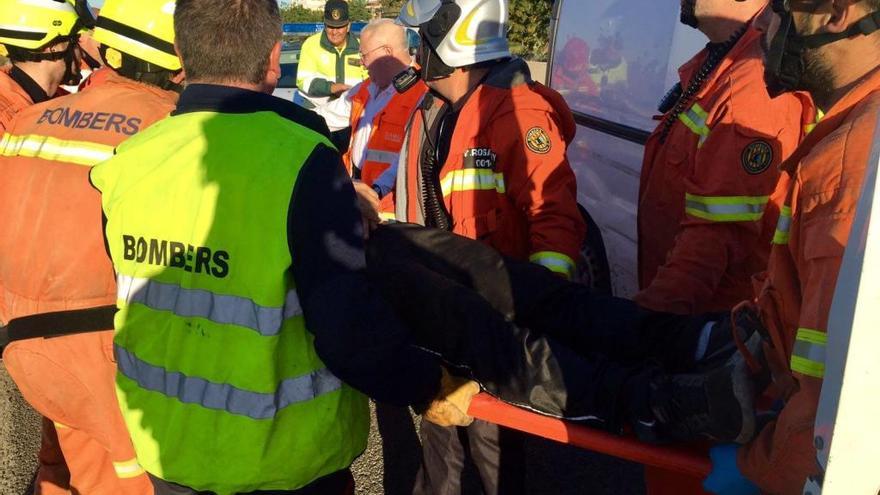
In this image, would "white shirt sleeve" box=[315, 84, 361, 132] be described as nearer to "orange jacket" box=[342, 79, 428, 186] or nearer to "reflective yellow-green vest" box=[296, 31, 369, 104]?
"reflective yellow-green vest" box=[296, 31, 369, 104]

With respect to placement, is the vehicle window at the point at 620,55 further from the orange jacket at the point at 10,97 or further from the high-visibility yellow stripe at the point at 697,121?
the orange jacket at the point at 10,97

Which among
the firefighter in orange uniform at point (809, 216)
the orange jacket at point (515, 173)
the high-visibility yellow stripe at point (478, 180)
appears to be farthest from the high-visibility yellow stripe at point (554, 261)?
the firefighter in orange uniform at point (809, 216)

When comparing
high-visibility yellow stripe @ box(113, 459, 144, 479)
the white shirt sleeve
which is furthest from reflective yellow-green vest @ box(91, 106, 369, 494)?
the white shirt sleeve

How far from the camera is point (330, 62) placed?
6.76m

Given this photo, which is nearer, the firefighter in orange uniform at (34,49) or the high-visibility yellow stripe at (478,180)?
the high-visibility yellow stripe at (478,180)

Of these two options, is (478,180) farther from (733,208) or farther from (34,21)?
(34,21)

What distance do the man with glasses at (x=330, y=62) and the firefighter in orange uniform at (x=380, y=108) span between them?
194 centimetres

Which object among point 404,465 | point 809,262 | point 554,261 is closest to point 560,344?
point 554,261

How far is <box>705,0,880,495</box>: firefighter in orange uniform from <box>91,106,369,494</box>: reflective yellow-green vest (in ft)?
3.02

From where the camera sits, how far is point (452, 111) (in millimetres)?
2674

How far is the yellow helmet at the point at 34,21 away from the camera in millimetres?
2869

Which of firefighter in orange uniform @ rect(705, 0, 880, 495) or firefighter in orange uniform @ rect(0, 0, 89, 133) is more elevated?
firefighter in orange uniform @ rect(705, 0, 880, 495)

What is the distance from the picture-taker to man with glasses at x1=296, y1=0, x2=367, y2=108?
6.64 m

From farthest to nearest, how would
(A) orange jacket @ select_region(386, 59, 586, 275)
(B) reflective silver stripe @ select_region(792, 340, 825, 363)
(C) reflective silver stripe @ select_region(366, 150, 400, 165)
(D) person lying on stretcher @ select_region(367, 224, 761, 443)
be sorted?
(C) reflective silver stripe @ select_region(366, 150, 400, 165) → (A) orange jacket @ select_region(386, 59, 586, 275) → (D) person lying on stretcher @ select_region(367, 224, 761, 443) → (B) reflective silver stripe @ select_region(792, 340, 825, 363)
